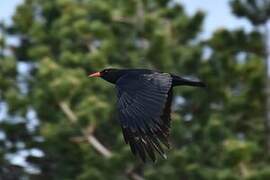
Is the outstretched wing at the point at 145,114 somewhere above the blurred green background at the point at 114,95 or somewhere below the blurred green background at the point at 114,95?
below

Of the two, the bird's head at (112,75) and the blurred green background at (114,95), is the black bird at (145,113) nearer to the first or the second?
the bird's head at (112,75)

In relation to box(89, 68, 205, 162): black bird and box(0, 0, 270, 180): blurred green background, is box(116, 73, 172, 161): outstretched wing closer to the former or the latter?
box(89, 68, 205, 162): black bird

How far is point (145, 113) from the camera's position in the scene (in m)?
6.81

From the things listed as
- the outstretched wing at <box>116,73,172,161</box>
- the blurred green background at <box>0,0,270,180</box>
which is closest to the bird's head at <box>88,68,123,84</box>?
the outstretched wing at <box>116,73,172,161</box>

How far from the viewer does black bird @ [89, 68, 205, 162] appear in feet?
22.3

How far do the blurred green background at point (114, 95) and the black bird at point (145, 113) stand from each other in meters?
8.59

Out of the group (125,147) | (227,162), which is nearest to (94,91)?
(125,147)

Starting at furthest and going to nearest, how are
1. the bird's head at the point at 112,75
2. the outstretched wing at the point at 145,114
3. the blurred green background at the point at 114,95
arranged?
1. the blurred green background at the point at 114,95
2. the bird's head at the point at 112,75
3. the outstretched wing at the point at 145,114

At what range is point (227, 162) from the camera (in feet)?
51.7

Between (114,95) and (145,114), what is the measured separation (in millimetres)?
13893

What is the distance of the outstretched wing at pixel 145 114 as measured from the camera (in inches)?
268

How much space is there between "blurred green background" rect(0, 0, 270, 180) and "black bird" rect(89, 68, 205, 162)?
8587 mm

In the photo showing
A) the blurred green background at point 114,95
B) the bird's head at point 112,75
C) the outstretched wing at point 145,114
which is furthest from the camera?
the blurred green background at point 114,95

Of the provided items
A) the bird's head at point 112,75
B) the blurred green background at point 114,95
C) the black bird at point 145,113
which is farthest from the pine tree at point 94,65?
the black bird at point 145,113
